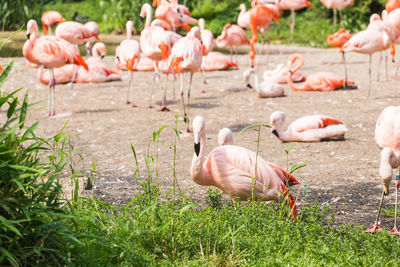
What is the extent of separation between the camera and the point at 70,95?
347 inches

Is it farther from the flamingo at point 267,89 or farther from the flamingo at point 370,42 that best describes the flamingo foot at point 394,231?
the flamingo at point 267,89

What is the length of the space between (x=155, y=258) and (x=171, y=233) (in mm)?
153

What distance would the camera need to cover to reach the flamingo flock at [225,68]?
11.9 feet

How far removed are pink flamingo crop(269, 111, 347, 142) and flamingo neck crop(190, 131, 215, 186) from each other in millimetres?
2127

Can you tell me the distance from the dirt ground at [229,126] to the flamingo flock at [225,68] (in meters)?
0.19

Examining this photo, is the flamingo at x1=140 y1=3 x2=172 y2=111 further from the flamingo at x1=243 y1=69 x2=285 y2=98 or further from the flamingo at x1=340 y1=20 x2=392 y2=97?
the flamingo at x1=340 y1=20 x2=392 y2=97

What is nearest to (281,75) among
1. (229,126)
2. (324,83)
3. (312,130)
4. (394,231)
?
(324,83)

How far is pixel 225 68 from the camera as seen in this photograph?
37.1ft

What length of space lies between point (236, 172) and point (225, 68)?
25.8 ft

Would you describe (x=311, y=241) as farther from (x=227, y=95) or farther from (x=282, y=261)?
(x=227, y=95)

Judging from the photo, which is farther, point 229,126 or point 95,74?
point 95,74

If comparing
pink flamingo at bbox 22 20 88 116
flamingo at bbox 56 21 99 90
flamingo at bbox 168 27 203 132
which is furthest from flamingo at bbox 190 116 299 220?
flamingo at bbox 56 21 99 90

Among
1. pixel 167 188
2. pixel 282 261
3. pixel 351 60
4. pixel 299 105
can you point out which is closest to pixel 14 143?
pixel 282 261

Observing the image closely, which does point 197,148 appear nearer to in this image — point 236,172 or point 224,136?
point 236,172
